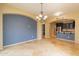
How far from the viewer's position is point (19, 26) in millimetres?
8680

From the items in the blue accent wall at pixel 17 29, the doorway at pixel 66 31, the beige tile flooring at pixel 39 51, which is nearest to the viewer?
the beige tile flooring at pixel 39 51

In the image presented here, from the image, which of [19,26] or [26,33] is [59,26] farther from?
[19,26]

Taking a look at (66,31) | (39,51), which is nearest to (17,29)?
(39,51)

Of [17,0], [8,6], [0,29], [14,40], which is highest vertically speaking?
[8,6]

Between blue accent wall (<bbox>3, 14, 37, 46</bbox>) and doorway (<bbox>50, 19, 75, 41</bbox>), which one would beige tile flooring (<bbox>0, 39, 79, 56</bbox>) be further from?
doorway (<bbox>50, 19, 75, 41</bbox>)

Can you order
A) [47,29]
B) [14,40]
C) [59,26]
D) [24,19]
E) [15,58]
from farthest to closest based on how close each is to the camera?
[59,26] < [47,29] < [24,19] < [14,40] < [15,58]

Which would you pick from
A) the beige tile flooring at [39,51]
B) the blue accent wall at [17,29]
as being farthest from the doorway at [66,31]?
the beige tile flooring at [39,51]

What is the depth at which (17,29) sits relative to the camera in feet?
27.8

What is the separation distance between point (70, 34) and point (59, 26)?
18.6 feet

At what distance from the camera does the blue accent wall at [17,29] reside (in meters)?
7.43

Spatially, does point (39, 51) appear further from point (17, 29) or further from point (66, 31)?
point (66, 31)

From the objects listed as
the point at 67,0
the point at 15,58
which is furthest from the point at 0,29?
the point at 15,58

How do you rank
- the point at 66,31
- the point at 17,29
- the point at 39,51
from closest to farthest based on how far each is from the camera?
the point at 39,51 → the point at 17,29 → the point at 66,31

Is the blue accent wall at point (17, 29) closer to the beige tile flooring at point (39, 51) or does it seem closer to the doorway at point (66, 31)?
the beige tile flooring at point (39, 51)
